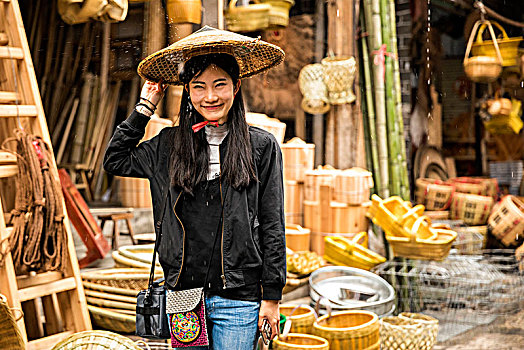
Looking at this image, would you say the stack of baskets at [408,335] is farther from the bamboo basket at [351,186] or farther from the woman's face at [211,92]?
the woman's face at [211,92]

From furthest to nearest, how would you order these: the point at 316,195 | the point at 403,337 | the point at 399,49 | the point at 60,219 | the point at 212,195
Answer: the point at 399,49, the point at 316,195, the point at 403,337, the point at 60,219, the point at 212,195

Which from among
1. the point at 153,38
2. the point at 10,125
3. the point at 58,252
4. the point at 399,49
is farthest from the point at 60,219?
the point at 399,49

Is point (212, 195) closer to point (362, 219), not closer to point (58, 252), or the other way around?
point (58, 252)

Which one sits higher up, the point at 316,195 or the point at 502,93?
the point at 502,93

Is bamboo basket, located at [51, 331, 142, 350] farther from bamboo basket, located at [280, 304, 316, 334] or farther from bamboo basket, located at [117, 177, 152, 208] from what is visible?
bamboo basket, located at [117, 177, 152, 208]

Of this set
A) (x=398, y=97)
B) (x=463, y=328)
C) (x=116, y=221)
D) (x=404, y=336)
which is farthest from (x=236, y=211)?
(x=463, y=328)

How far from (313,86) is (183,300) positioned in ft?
11.9

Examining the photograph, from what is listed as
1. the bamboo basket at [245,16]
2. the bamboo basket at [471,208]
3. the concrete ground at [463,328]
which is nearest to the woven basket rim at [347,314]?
the concrete ground at [463,328]

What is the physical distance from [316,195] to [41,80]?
2.66 meters

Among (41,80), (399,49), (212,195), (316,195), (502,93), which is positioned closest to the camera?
(212,195)

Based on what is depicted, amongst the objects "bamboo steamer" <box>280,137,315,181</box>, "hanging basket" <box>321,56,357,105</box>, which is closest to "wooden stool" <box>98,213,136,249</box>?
"bamboo steamer" <box>280,137,315,181</box>

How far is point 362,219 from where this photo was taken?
17.7 ft

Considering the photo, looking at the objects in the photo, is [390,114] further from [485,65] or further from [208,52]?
[208,52]

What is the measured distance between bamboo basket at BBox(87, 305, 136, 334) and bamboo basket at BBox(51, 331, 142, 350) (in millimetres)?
807
